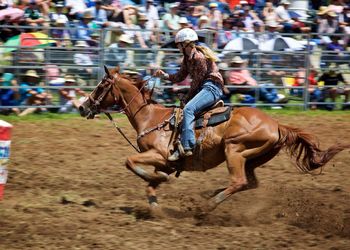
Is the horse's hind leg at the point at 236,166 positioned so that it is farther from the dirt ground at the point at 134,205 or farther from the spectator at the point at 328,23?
the spectator at the point at 328,23

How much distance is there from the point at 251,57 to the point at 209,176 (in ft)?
16.6

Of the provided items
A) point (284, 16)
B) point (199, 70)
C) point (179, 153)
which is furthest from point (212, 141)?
point (284, 16)

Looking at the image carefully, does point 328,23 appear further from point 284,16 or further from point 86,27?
point 86,27

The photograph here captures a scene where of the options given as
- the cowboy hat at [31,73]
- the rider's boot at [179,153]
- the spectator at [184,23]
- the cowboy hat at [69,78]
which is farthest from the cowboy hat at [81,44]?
the rider's boot at [179,153]

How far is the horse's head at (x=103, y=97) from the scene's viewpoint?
25.6 ft

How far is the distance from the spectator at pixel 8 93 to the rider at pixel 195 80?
5.35 meters

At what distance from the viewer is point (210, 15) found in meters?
15.2

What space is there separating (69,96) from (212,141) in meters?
5.71

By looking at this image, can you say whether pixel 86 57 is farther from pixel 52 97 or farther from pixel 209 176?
pixel 209 176

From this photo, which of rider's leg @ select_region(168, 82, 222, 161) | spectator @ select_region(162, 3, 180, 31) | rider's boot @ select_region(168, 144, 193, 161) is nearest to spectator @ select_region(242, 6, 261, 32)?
spectator @ select_region(162, 3, 180, 31)

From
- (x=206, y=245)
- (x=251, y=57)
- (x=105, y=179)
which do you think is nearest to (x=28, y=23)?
(x=251, y=57)

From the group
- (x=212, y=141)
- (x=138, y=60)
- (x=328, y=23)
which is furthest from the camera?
(x=328, y=23)

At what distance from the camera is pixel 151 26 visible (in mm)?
14445

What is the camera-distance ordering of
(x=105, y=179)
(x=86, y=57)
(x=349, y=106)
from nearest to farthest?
(x=105, y=179) < (x=86, y=57) < (x=349, y=106)
